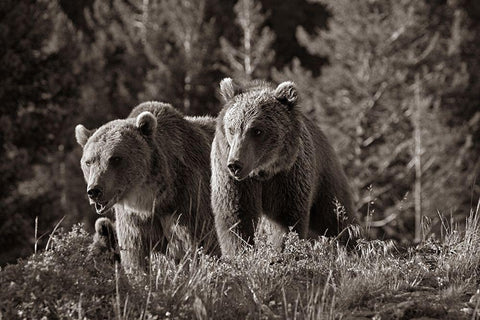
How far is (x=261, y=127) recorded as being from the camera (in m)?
5.78

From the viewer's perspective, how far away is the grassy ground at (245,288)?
398 cm

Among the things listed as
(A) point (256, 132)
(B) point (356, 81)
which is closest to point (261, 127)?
(A) point (256, 132)

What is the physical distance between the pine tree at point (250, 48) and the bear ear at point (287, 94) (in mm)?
22823

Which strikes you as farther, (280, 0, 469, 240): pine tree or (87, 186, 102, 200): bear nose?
(280, 0, 469, 240): pine tree

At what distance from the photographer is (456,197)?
90.5 feet

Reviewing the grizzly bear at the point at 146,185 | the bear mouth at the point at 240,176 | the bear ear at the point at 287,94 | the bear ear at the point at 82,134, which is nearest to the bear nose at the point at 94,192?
the grizzly bear at the point at 146,185

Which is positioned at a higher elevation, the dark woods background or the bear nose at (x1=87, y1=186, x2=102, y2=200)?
the bear nose at (x1=87, y1=186, x2=102, y2=200)

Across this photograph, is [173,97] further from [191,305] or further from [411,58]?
[191,305]

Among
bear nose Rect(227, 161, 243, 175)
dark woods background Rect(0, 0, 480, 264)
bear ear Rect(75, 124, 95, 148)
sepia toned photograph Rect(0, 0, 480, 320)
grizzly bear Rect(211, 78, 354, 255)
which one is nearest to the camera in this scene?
sepia toned photograph Rect(0, 0, 480, 320)

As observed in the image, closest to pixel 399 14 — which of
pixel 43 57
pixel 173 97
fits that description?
pixel 173 97

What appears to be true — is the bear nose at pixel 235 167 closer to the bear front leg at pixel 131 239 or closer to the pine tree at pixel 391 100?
the bear front leg at pixel 131 239

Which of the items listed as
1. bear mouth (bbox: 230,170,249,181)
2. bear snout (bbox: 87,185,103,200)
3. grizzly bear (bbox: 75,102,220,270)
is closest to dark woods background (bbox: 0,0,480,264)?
grizzly bear (bbox: 75,102,220,270)

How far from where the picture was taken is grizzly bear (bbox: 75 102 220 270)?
6211 millimetres

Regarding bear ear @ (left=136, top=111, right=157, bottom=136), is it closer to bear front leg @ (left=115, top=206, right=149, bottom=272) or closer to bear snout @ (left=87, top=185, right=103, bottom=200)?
bear front leg @ (left=115, top=206, right=149, bottom=272)
